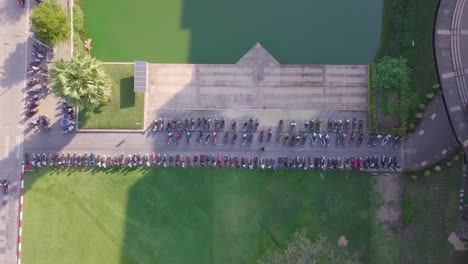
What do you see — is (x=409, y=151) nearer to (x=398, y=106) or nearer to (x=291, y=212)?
(x=398, y=106)

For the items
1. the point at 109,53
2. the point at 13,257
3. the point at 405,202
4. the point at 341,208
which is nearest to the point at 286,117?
the point at 341,208

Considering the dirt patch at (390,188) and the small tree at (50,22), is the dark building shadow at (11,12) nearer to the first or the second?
the small tree at (50,22)

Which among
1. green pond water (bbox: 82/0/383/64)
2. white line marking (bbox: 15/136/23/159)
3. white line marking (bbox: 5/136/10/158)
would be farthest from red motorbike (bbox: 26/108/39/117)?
green pond water (bbox: 82/0/383/64)

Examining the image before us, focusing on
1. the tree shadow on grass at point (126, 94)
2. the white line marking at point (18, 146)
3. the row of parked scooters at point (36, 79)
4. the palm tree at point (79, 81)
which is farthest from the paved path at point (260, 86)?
the white line marking at point (18, 146)

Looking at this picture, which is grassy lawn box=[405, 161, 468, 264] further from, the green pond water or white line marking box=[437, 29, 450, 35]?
the green pond water

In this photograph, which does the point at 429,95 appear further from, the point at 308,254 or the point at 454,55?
the point at 308,254
